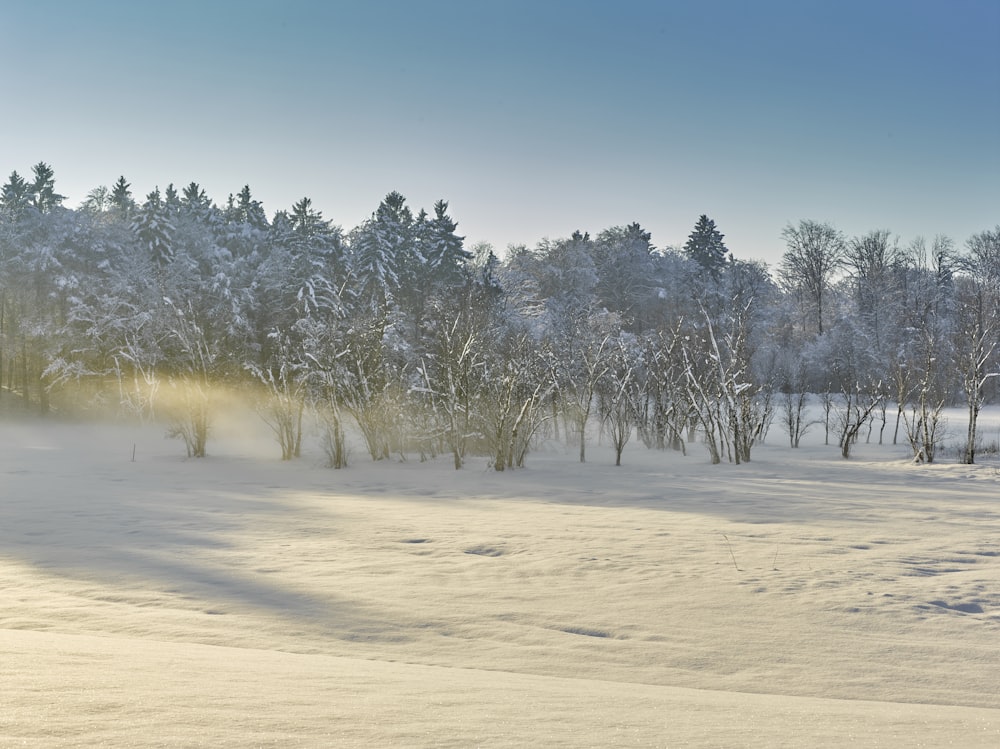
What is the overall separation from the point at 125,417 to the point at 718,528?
136ft

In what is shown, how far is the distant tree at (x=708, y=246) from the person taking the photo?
69.5 m

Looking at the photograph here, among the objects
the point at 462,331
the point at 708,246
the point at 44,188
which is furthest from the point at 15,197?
the point at 708,246

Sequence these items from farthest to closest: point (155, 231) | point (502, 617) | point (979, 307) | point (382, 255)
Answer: point (155, 231) < point (382, 255) < point (979, 307) < point (502, 617)

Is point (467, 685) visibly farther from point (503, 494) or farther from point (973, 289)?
point (973, 289)

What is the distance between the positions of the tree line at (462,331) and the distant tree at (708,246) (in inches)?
7.2

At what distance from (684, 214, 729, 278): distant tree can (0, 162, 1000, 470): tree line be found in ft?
0.60

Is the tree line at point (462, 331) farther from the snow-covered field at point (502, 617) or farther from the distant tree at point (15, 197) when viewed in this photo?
the snow-covered field at point (502, 617)

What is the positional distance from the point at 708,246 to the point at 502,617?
6504 centimetres

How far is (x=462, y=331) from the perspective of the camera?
2995 cm

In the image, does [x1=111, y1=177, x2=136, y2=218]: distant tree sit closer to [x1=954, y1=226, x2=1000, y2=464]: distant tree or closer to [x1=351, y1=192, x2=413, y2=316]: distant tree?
[x1=351, y1=192, x2=413, y2=316]: distant tree

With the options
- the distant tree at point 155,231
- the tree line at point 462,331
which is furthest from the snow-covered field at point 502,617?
the distant tree at point 155,231

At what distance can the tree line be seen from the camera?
30.6m

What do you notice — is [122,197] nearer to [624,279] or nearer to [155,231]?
[155,231]

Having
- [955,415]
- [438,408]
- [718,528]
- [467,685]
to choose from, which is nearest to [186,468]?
[438,408]
